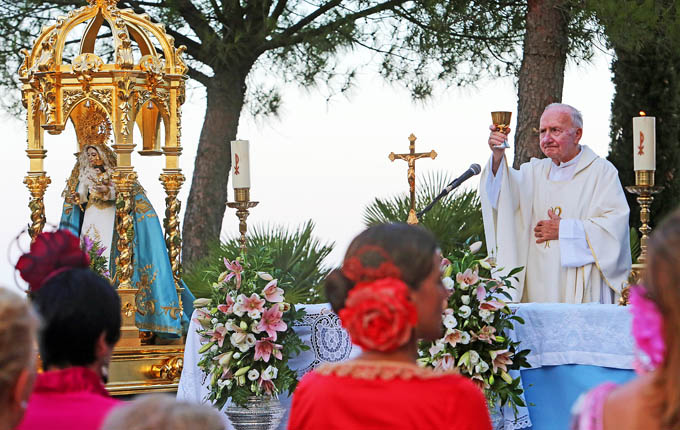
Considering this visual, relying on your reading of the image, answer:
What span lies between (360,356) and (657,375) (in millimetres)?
798

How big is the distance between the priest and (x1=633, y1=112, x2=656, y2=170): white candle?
61cm

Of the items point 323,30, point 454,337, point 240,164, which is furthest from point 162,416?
point 323,30

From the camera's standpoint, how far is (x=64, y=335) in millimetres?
2875

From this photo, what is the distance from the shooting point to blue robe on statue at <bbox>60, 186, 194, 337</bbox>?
7535 mm

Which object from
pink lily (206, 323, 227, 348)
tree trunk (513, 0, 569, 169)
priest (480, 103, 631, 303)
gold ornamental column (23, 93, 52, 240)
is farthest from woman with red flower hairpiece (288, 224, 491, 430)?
tree trunk (513, 0, 569, 169)

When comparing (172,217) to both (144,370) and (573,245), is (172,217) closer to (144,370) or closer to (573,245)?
(144,370)

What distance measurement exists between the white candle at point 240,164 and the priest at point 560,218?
1.36m

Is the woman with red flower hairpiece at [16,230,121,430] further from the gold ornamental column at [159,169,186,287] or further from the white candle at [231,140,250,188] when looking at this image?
the gold ornamental column at [159,169,186,287]

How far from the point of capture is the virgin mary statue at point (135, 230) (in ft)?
24.8

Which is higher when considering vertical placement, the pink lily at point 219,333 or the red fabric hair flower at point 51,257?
the red fabric hair flower at point 51,257

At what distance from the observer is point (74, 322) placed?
2861 millimetres

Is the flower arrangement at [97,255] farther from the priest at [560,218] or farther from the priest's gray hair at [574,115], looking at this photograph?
the priest's gray hair at [574,115]

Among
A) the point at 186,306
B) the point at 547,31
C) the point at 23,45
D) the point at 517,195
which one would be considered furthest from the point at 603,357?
the point at 23,45

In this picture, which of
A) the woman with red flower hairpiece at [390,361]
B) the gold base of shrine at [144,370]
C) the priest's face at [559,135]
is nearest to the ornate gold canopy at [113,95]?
the gold base of shrine at [144,370]
